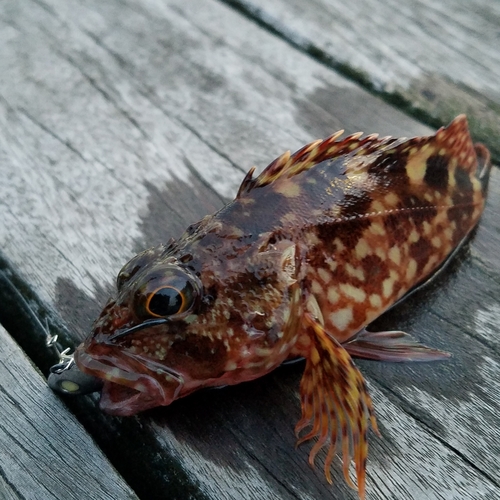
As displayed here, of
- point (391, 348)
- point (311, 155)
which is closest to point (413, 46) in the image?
point (311, 155)

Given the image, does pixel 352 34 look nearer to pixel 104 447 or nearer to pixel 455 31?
pixel 455 31

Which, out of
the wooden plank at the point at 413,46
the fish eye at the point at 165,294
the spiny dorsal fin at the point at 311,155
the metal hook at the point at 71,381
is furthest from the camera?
the wooden plank at the point at 413,46

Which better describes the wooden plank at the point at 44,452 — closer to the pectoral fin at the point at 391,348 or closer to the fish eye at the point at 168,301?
the fish eye at the point at 168,301

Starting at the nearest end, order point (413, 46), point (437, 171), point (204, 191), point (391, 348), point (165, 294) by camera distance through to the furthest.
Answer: point (165, 294) < point (391, 348) < point (437, 171) < point (204, 191) < point (413, 46)

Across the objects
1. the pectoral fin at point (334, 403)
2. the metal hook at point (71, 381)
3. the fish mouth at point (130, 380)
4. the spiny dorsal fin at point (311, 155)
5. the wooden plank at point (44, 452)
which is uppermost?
the spiny dorsal fin at point (311, 155)

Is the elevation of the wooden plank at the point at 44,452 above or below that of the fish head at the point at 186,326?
below

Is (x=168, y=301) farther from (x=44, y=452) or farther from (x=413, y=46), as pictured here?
(x=413, y=46)

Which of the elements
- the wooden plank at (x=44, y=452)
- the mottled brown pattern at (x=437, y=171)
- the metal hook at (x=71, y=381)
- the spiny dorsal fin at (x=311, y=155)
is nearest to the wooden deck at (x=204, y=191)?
the wooden plank at (x=44, y=452)
